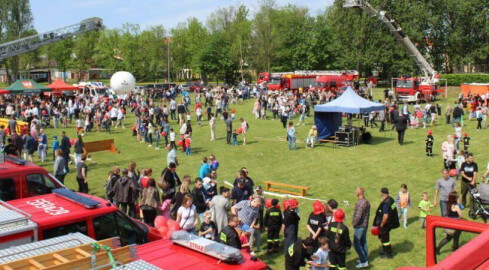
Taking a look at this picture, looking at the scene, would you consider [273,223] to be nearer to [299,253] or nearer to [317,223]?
[317,223]

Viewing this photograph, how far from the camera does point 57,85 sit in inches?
1762

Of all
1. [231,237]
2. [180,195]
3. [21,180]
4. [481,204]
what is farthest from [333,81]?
[231,237]

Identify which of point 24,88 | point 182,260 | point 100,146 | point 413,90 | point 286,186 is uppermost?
point 24,88

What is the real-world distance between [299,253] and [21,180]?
19.0 ft

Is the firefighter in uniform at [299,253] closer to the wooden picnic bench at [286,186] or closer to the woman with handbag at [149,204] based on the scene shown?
the woman with handbag at [149,204]

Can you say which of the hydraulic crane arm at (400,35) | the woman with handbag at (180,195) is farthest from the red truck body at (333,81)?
the woman with handbag at (180,195)

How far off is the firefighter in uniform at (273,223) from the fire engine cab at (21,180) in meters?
4.64

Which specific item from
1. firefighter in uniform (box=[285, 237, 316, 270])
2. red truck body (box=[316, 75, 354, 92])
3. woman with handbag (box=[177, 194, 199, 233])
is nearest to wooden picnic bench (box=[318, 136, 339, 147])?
woman with handbag (box=[177, 194, 199, 233])

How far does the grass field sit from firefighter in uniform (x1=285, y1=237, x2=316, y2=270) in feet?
5.31

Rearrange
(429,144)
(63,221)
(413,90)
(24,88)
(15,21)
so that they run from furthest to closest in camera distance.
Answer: (15,21)
(24,88)
(413,90)
(429,144)
(63,221)

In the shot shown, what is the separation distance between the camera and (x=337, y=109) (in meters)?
22.7

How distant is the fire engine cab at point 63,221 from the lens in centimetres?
667

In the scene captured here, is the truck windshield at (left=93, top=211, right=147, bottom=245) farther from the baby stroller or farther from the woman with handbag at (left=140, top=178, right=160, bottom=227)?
the baby stroller

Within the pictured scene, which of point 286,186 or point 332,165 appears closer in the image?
point 286,186
